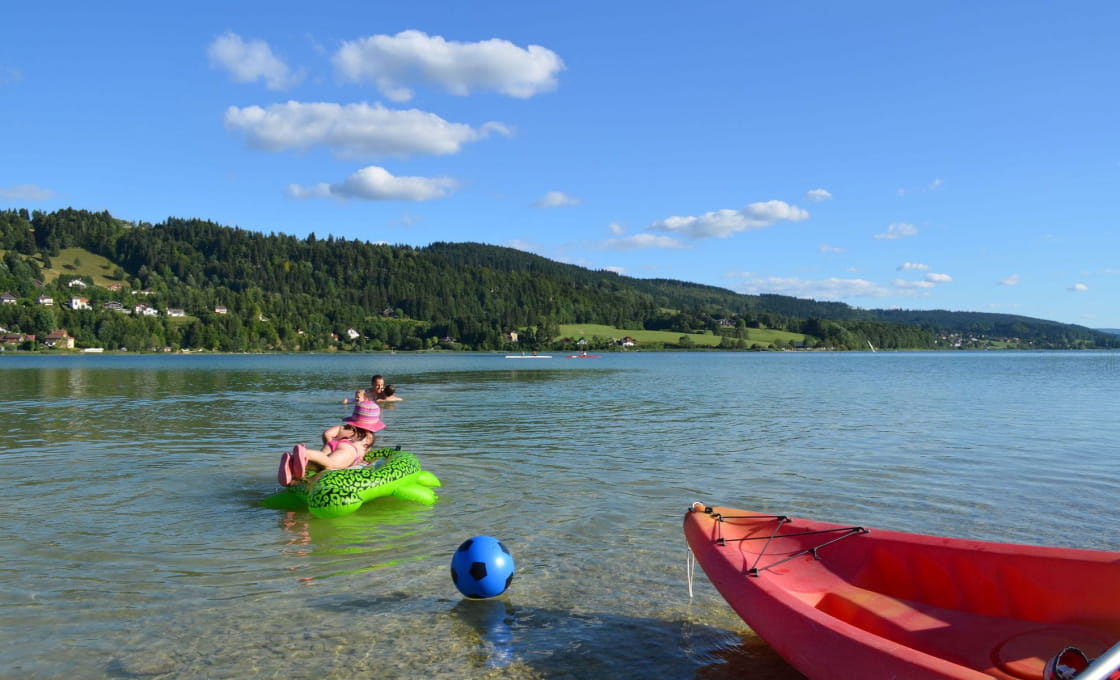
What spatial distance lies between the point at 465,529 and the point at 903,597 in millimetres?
6342

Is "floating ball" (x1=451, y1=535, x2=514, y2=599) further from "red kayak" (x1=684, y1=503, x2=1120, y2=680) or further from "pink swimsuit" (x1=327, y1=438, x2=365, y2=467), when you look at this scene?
"pink swimsuit" (x1=327, y1=438, x2=365, y2=467)

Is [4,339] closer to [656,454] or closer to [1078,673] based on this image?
[656,454]

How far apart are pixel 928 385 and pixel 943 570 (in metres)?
48.2

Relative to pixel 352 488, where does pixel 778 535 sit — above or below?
above

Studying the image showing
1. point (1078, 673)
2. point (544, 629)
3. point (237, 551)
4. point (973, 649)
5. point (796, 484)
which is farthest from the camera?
point (796, 484)

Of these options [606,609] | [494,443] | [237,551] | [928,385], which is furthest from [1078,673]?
[928,385]

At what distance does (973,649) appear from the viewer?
5711 millimetres

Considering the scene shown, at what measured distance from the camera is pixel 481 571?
789 cm

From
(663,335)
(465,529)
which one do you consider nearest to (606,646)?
(465,529)

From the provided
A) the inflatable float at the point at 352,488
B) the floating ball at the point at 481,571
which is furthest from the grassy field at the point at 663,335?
the floating ball at the point at 481,571

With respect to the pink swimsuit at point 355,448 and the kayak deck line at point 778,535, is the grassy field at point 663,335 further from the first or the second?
the kayak deck line at point 778,535

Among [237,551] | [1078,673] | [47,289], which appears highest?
[47,289]

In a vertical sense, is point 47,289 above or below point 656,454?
above

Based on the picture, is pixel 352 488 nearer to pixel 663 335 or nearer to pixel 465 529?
pixel 465 529
